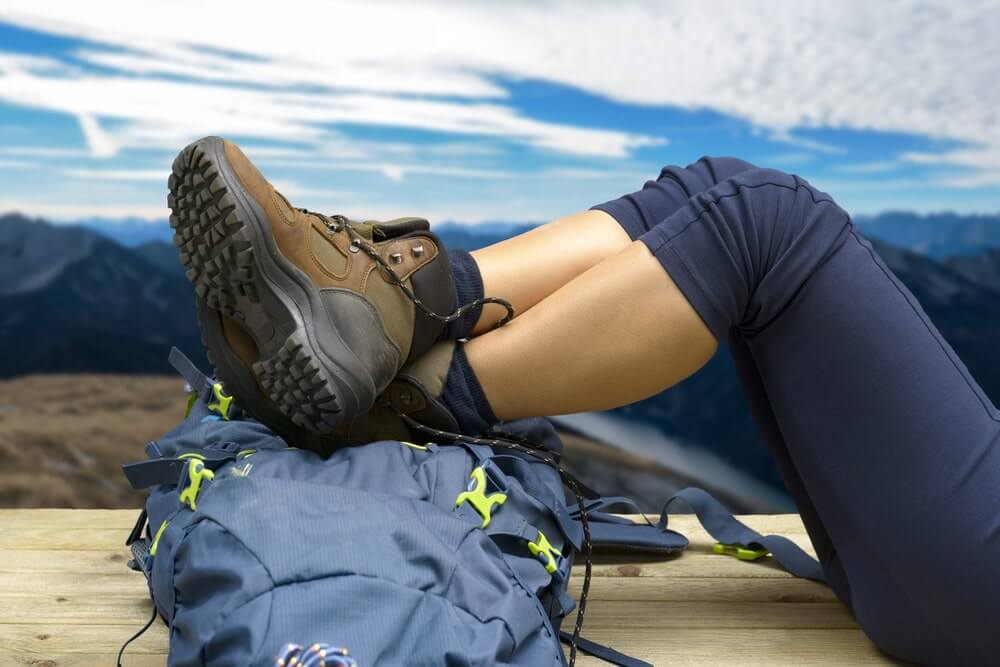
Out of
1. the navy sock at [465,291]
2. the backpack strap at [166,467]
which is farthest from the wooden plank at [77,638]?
the navy sock at [465,291]

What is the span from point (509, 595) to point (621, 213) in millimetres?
551

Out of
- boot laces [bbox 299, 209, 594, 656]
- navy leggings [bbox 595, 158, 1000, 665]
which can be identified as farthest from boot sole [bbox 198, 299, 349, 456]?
navy leggings [bbox 595, 158, 1000, 665]

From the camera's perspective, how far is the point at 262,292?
103cm

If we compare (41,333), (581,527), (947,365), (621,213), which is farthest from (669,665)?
(41,333)

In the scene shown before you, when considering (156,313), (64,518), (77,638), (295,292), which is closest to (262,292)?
(295,292)

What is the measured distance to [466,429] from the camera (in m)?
1.14

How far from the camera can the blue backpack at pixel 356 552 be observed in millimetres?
777

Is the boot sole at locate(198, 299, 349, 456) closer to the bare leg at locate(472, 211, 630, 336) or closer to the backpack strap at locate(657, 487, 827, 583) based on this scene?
the bare leg at locate(472, 211, 630, 336)

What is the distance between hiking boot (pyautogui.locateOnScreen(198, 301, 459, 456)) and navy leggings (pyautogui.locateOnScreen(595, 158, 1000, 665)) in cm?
32

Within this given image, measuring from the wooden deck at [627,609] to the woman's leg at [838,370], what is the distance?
0.40 feet

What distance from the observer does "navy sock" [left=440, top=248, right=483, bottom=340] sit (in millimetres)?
1140

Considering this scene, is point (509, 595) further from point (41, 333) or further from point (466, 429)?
point (41, 333)

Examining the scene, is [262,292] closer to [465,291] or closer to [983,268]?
[465,291]

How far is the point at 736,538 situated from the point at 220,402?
2.44ft
